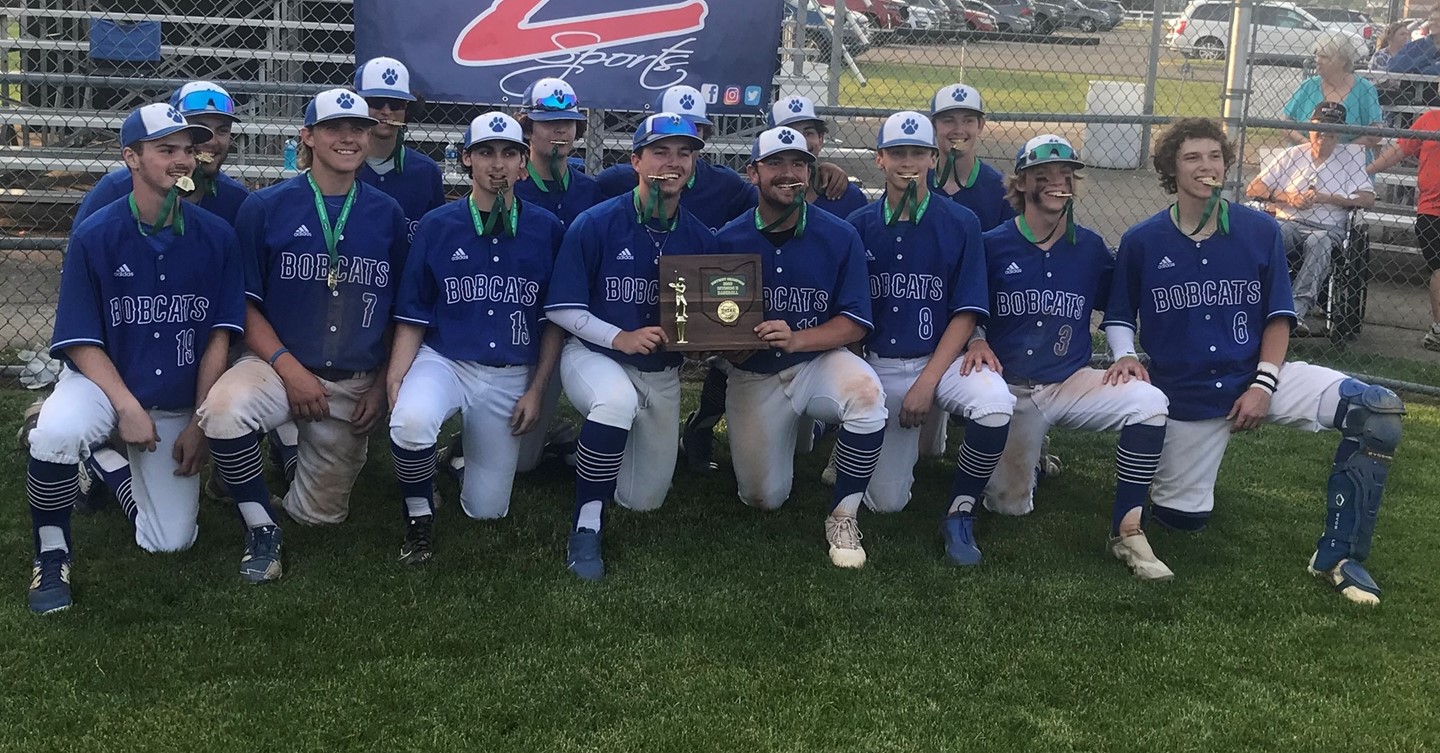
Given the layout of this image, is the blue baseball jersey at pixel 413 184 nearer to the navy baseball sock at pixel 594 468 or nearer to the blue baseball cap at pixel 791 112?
the navy baseball sock at pixel 594 468

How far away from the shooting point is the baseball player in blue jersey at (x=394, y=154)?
17.9ft

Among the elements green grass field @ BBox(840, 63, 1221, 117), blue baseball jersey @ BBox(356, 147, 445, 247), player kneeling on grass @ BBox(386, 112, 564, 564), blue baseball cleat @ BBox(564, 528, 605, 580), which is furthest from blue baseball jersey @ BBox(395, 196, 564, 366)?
green grass field @ BBox(840, 63, 1221, 117)

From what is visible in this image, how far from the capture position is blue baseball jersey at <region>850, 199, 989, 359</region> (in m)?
5.34

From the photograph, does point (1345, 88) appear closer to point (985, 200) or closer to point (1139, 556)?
point (985, 200)

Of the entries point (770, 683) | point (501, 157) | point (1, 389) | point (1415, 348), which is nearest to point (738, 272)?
point (501, 157)

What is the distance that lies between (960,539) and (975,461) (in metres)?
0.32

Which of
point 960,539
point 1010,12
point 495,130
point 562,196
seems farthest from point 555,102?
point 1010,12

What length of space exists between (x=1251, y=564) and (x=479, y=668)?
120 inches

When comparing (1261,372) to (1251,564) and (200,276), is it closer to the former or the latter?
(1251,564)

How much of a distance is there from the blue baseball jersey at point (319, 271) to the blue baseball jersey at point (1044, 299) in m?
2.53

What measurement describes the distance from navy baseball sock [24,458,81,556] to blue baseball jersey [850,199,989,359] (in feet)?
10.4

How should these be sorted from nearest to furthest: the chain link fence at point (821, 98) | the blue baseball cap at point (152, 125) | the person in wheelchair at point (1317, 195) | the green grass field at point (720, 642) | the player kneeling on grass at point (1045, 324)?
the green grass field at point (720, 642)
the blue baseball cap at point (152, 125)
the player kneeling on grass at point (1045, 324)
the chain link fence at point (821, 98)
the person in wheelchair at point (1317, 195)

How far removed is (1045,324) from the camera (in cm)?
539

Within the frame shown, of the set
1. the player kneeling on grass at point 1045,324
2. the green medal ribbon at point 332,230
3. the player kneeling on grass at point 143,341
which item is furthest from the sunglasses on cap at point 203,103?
the player kneeling on grass at point 1045,324
